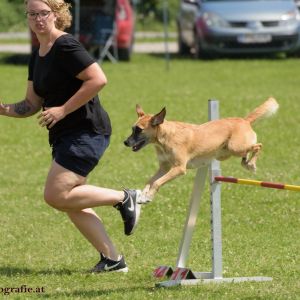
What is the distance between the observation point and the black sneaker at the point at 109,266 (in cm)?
691

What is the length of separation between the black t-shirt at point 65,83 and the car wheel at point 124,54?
16.5m

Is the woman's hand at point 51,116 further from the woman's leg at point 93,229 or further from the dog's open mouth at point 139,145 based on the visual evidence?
the woman's leg at point 93,229

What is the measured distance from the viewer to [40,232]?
8414 mm

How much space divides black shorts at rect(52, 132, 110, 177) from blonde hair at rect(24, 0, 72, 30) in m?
0.69

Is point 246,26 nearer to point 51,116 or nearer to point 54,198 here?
point 54,198

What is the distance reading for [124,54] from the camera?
23359 mm

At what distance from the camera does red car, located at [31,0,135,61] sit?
22.2 m

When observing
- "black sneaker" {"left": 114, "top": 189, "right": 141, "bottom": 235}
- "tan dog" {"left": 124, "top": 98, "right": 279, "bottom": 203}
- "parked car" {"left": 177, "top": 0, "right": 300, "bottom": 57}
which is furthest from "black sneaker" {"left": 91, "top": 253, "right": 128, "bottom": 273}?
"parked car" {"left": 177, "top": 0, "right": 300, "bottom": 57}

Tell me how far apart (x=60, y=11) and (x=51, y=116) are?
2.26 feet

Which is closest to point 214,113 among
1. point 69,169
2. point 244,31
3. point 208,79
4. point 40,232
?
point 69,169

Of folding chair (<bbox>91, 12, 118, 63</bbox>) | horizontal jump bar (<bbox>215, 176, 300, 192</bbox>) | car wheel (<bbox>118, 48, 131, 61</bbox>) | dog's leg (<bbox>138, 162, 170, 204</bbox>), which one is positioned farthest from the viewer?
car wheel (<bbox>118, 48, 131, 61</bbox>)

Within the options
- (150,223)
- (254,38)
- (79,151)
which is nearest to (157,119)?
(79,151)

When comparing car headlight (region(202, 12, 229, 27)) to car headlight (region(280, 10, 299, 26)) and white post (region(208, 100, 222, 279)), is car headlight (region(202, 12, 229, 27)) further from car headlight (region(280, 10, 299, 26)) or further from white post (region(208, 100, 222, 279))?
white post (region(208, 100, 222, 279))

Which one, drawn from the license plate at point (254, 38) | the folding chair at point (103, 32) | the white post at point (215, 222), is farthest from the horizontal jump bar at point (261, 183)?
the folding chair at point (103, 32)
